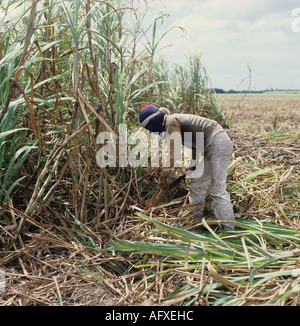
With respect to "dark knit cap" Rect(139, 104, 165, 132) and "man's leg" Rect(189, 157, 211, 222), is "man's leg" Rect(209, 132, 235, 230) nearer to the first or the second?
"man's leg" Rect(189, 157, 211, 222)

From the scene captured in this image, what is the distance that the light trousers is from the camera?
192 cm

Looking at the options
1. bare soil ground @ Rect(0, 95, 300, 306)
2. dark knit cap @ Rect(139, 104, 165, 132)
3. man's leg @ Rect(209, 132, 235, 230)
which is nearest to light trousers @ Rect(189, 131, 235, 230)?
man's leg @ Rect(209, 132, 235, 230)

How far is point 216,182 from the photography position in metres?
1.99

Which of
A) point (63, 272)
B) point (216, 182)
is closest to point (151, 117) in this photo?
point (216, 182)

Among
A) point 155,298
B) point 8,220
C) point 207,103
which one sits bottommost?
point 155,298

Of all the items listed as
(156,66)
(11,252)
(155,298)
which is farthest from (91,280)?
(156,66)

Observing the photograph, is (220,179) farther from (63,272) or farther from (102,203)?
(63,272)

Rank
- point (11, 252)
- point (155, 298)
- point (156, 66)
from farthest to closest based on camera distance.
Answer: point (156, 66)
point (11, 252)
point (155, 298)

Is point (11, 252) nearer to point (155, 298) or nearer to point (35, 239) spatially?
point (35, 239)

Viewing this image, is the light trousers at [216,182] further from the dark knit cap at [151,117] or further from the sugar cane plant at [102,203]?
the dark knit cap at [151,117]

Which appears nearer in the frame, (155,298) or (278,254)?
(155,298)

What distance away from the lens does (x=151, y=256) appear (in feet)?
5.47

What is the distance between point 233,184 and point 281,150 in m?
1.13

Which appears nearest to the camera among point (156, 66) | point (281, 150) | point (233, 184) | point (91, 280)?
point (91, 280)
